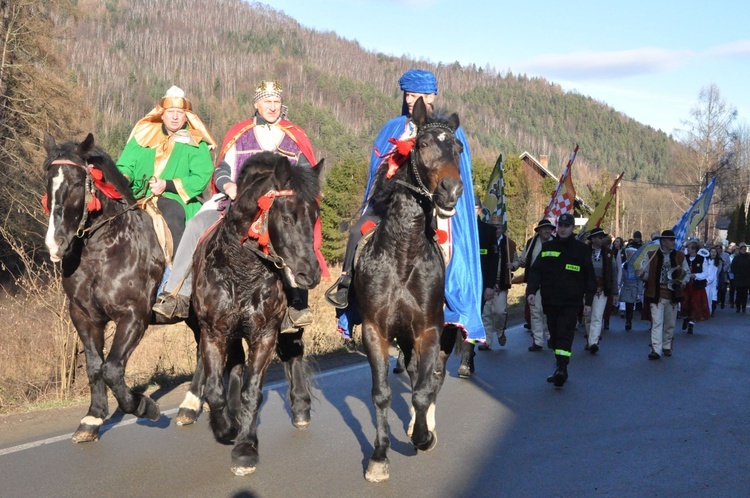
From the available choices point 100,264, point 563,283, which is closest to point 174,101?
point 100,264

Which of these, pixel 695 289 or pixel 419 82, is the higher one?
pixel 419 82

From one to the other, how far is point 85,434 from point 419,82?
421 centimetres

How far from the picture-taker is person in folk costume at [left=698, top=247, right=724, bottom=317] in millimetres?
23953

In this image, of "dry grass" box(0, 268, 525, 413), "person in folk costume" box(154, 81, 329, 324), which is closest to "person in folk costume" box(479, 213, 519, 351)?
"dry grass" box(0, 268, 525, 413)

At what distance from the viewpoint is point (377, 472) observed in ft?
19.0

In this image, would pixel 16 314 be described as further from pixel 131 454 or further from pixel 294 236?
pixel 294 236

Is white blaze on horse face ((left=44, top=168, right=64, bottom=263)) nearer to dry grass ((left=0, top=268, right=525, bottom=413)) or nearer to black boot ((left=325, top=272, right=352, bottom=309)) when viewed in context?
black boot ((left=325, top=272, right=352, bottom=309))

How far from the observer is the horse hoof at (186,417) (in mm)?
7438

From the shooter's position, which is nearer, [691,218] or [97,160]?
[97,160]

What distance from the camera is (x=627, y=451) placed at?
6.88 m

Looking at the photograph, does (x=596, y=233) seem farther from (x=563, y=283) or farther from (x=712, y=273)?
(x=712, y=273)

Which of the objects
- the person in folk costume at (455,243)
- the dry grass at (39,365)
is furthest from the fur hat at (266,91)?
the dry grass at (39,365)

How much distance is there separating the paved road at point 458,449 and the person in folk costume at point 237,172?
1.16 metres

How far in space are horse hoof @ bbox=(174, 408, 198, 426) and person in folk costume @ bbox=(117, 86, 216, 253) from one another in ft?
5.64
